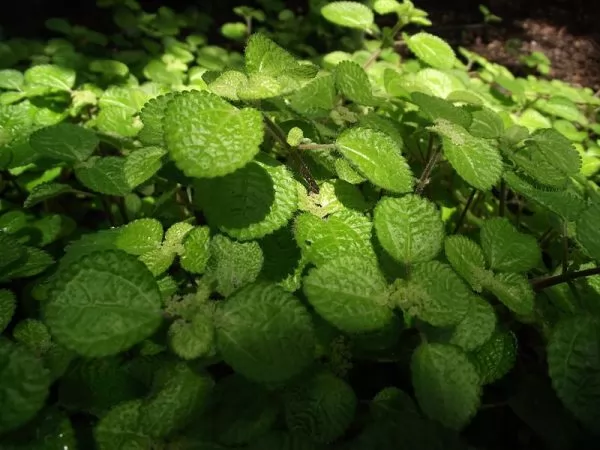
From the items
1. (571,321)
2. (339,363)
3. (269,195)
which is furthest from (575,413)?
(269,195)

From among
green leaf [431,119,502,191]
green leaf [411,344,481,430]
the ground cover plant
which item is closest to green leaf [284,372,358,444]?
the ground cover plant

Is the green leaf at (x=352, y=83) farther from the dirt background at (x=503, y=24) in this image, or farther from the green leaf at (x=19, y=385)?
the dirt background at (x=503, y=24)

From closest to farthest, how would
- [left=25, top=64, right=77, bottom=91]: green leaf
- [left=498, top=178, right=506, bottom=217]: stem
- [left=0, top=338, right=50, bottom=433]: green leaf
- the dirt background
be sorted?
[left=0, top=338, right=50, bottom=433]: green leaf → [left=498, top=178, right=506, bottom=217]: stem → [left=25, top=64, right=77, bottom=91]: green leaf → the dirt background

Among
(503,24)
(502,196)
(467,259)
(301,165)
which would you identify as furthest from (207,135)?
(503,24)

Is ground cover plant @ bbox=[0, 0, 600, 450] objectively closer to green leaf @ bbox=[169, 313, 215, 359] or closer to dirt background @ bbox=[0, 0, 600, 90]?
green leaf @ bbox=[169, 313, 215, 359]

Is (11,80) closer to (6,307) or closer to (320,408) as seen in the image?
(6,307)

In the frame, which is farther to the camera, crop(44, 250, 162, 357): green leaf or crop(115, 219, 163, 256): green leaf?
crop(115, 219, 163, 256): green leaf
